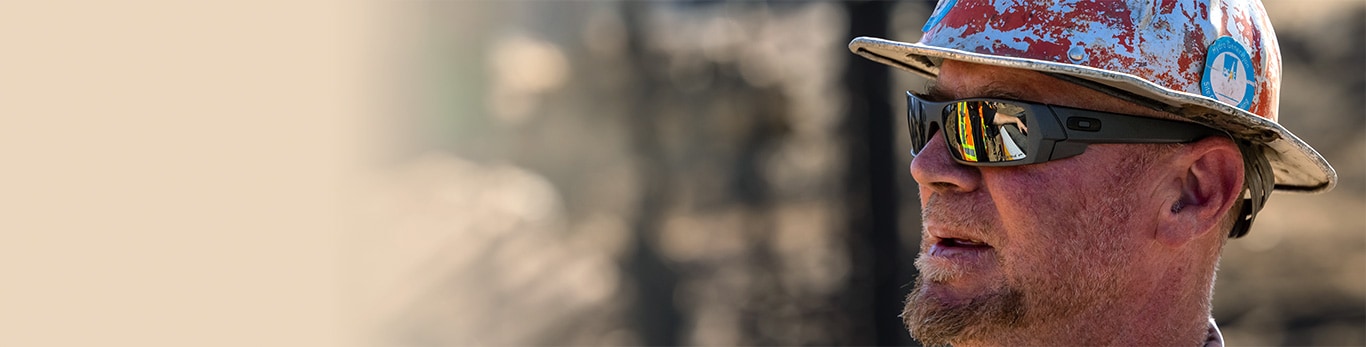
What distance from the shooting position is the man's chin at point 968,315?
2449mm

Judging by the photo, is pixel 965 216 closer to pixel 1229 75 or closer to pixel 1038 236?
pixel 1038 236

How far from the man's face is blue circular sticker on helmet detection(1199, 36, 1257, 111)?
15 cm

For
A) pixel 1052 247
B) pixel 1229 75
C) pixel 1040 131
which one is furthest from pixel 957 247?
pixel 1229 75

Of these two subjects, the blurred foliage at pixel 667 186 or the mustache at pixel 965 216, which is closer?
the mustache at pixel 965 216

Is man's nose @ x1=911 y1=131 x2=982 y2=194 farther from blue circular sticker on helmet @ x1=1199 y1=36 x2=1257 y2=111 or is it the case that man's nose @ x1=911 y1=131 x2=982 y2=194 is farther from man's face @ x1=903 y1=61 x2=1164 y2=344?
blue circular sticker on helmet @ x1=1199 y1=36 x2=1257 y2=111

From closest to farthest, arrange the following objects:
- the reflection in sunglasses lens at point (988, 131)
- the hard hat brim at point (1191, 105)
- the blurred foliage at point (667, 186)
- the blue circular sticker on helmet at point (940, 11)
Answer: the hard hat brim at point (1191, 105) < the reflection in sunglasses lens at point (988, 131) < the blue circular sticker on helmet at point (940, 11) < the blurred foliage at point (667, 186)

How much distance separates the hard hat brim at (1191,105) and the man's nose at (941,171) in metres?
0.17

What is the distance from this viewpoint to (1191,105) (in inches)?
94.6

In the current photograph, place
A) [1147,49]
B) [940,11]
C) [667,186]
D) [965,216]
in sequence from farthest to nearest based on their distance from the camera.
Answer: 1. [667,186]
2. [940,11]
3. [965,216]
4. [1147,49]

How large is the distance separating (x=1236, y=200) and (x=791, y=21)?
34.6 ft

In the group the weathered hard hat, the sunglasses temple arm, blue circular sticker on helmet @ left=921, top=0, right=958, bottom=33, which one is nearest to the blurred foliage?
blue circular sticker on helmet @ left=921, top=0, right=958, bottom=33

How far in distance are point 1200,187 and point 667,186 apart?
33.4ft

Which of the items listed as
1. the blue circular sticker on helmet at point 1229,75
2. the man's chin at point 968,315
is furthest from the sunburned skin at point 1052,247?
the blue circular sticker on helmet at point 1229,75

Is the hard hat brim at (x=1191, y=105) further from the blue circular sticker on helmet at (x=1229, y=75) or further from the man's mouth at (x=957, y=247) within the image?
the man's mouth at (x=957, y=247)
